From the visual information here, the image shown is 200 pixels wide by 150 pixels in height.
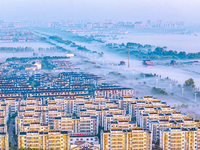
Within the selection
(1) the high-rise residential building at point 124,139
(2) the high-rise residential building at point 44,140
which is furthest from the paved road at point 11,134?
(1) the high-rise residential building at point 124,139

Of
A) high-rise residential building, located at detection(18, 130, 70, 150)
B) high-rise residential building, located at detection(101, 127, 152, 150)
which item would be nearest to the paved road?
high-rise residential building, located at detection(18, 130, 70, 150)

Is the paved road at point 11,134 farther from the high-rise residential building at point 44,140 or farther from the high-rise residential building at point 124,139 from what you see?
the high-rise residential building at point 124,139

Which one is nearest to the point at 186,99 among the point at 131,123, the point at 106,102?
the point at 106,102

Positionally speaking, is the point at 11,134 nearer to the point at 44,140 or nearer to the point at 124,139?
the point at 44,140

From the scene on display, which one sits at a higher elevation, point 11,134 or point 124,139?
point 124,139

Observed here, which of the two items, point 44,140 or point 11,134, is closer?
point 44,140

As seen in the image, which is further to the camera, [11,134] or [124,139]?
[11,134]

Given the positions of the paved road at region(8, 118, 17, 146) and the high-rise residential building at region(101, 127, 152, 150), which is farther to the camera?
the paved road at region(8, 118, 17, 146)

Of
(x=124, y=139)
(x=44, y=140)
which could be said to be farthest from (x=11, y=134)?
(x=124, y=139)

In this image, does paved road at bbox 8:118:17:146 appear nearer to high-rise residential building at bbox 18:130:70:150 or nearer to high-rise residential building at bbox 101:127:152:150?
high-rise residential building at bbox 18:130:70:150

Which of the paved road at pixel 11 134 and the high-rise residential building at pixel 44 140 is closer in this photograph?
the high-rise residential building at pixel 44 140

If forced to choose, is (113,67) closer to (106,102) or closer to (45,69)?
(45,69)
